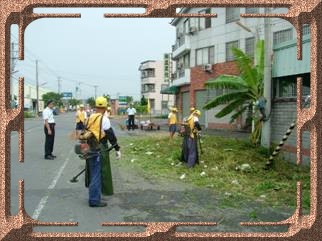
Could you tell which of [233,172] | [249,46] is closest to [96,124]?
[233,172]

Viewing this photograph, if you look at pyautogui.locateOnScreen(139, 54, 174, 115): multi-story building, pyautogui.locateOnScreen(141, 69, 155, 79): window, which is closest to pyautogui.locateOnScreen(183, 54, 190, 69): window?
pyautogui.locateOnScreen(139, 54, 174, 115): multi-story building

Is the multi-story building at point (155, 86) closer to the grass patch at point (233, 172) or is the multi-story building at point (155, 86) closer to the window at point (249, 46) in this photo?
the window at point (249, 46)

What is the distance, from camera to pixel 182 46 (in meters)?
38.4

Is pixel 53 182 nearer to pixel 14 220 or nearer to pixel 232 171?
pixel 232 171

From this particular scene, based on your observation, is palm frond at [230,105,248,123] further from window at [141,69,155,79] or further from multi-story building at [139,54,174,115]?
window at [141,69,155,79]

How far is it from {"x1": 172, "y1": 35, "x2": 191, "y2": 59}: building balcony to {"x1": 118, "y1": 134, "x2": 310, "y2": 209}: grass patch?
71.4ft

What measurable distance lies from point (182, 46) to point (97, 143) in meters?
32.0

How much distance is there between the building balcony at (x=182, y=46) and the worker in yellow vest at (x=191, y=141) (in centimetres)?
2503

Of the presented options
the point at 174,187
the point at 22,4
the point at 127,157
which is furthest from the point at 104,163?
the point at 127,157

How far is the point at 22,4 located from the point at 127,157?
11.2 metres

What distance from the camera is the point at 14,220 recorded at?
3318 millimetres

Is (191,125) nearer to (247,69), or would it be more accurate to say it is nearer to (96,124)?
(247,69)

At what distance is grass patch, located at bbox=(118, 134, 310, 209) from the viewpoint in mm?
8281

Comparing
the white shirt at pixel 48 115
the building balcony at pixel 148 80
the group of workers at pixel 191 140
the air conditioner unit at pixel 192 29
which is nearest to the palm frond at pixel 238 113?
the group of workers at pixel 191 140
